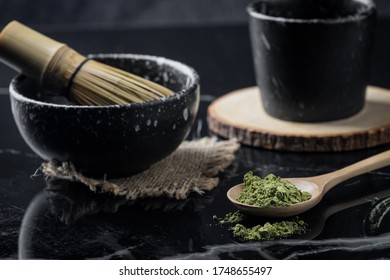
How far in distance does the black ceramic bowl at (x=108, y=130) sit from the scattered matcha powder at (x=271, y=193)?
16cm

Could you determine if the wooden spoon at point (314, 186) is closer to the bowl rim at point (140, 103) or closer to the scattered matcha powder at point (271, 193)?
the scattered matcha powder at point (271, 193)

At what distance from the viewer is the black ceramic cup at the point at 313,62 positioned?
55.9 inches

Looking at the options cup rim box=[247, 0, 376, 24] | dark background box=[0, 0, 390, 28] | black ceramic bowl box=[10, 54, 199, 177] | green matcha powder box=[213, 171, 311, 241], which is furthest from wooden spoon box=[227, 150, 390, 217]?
dark background box=[0, 0, 390, 28]

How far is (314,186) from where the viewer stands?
1.22m

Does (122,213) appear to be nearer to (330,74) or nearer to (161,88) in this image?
(161,88)

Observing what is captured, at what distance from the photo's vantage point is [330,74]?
1.45 metres

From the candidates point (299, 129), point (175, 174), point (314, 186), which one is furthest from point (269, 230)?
point (299, 129)

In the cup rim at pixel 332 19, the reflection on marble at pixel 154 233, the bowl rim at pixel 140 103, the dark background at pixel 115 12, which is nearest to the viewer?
the reflection on marble at pixel 154 233

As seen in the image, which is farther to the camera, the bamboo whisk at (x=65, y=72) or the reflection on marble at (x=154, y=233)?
the bamboo whisk at (x=65, y=72)

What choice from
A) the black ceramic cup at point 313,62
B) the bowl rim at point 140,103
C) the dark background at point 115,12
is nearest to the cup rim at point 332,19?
the black ceramic cup at point 313,62

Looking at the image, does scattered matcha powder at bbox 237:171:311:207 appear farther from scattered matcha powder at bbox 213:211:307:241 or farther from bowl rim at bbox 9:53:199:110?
bowl rim at bbox 9:53:199:110

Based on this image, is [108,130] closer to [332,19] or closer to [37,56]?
[37,56]

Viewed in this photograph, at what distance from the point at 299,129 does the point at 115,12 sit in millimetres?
914
